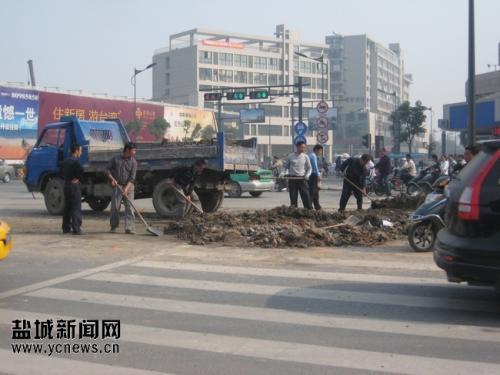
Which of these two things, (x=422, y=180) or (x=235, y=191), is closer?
(x=422, y=180)

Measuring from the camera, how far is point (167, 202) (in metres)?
14.8

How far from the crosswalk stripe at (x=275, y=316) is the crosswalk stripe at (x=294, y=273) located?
5.38 feet

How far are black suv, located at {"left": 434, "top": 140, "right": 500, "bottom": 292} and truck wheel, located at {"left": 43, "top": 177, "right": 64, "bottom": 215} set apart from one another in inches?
455

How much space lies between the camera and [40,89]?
6334 cm

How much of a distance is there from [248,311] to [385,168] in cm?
1757

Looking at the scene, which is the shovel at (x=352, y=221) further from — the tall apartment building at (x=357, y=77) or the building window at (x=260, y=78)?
the tall apartment building at (x=357, y=77)

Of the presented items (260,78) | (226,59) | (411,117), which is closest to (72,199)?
(411,117)

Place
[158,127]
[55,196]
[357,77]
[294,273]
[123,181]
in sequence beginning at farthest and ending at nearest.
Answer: [357,77]
[158,127]
[55,196]
[123,181]
[294,273]

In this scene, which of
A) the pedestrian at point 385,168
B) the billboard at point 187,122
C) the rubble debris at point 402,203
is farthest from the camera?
the billboard at point 187,122

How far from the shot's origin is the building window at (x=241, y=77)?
11512 cm

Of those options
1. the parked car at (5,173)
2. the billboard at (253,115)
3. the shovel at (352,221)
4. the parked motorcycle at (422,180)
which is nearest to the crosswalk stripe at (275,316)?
the shovel at (352,221)

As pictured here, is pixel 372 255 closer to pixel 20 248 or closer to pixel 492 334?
pixel 492 334

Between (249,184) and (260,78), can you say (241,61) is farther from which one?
(249,184)

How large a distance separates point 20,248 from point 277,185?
749 inches
